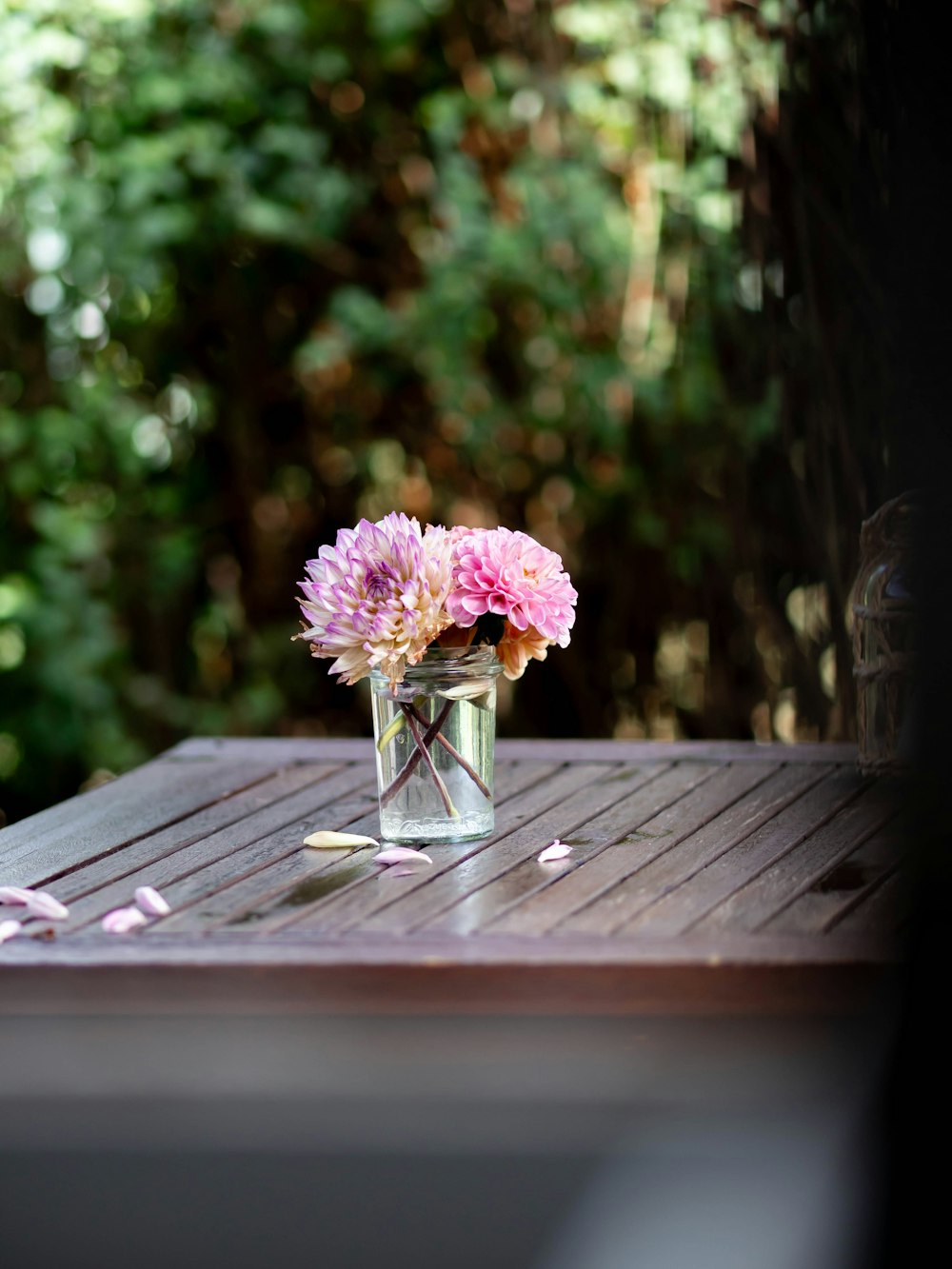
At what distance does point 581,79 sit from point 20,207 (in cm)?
134

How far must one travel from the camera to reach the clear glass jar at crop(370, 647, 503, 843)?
4.93 feet

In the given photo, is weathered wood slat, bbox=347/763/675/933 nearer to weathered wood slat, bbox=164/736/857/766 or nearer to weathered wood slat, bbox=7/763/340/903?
weathered wood slat, bbox=164/736/857/766

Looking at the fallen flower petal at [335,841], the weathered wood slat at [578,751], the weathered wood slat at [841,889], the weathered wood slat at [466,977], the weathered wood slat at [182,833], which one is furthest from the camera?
the weathered wood slat at [578,751]

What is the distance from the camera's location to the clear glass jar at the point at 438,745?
1.50 meters

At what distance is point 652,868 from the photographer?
56.4 inches

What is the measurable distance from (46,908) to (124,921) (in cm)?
9

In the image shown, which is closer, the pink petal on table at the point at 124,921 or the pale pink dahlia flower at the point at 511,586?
the pink petal on table at the point at 124,921

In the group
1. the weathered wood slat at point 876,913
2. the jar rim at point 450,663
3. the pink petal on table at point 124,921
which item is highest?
the jar rim at point 450,663

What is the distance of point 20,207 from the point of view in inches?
143

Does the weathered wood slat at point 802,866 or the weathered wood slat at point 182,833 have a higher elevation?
the weathered wood slat at point 802,866

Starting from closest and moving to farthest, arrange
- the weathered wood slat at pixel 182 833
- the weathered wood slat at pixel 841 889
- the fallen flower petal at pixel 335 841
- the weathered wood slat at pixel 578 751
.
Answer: the weathered wood slat at pixel 841 889
the weathered wood slat at pixel 182 833
the fallen flower petal at pixel 335 841
the weathered wood slat at pixel 578 751

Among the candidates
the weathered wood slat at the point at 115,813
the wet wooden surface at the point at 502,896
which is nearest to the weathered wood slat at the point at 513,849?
the wet wooden surface at the point at 502,896

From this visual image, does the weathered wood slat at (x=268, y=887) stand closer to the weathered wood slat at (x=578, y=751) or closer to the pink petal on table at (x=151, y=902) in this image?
the pink petal on table at (x=151, y=902)

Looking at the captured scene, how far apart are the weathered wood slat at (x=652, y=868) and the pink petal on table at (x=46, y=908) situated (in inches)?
14.8
